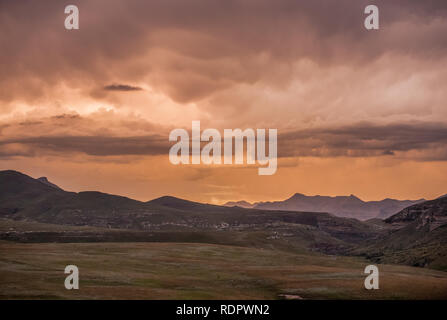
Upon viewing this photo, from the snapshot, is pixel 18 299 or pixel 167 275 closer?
pixel 18 299

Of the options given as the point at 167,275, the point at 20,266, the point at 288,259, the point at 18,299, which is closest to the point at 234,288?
the point at 167,275

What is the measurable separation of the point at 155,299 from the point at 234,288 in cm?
2347

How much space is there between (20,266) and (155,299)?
48.5m

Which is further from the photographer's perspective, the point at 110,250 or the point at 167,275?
the point at 110,250

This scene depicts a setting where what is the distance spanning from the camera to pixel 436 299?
80.4 m
